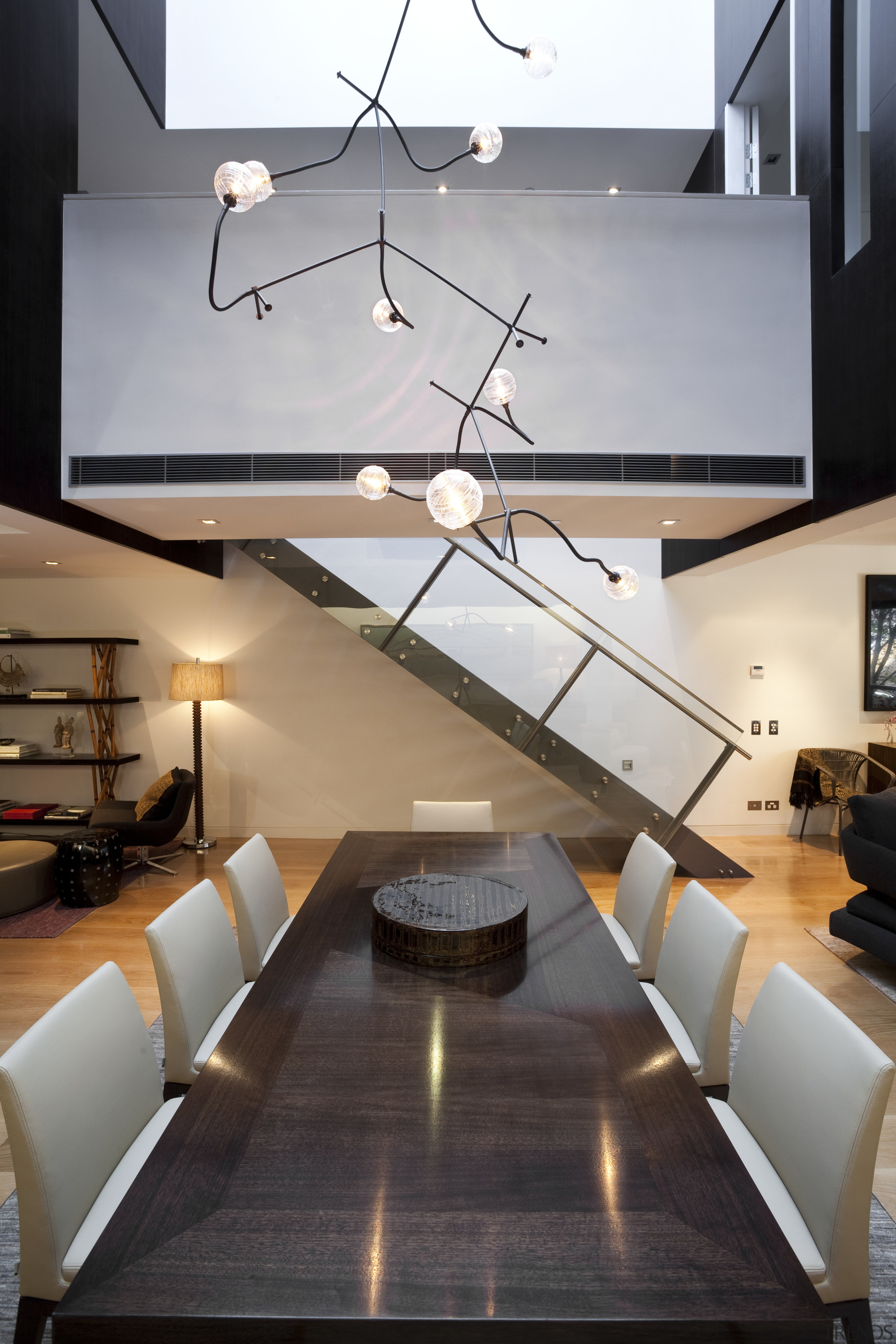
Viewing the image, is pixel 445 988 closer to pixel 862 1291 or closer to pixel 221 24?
pixel 862 1291

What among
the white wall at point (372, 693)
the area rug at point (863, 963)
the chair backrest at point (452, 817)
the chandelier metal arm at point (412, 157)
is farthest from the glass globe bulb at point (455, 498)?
the white wall at point (372, 693)

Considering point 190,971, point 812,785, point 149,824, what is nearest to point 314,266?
point 190,971

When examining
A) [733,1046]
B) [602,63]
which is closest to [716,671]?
[733,1046]

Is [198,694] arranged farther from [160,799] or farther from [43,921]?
[43,921]

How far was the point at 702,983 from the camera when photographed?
202 cm

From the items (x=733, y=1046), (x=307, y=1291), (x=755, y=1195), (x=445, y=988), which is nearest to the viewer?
(x=307, y=1291)

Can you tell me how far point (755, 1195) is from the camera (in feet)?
3.75

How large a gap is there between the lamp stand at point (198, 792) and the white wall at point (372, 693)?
1.11ft

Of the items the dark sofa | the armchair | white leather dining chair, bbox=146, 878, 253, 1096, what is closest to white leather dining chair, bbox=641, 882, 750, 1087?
white leather dining chair, bbox=146, 878, 253, 1096

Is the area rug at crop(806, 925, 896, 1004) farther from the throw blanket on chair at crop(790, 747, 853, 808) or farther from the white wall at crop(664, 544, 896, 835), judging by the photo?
the white wall at crop(664, 544, 896, 835)

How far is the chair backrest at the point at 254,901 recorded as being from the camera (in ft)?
7.89

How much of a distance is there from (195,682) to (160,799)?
987mm

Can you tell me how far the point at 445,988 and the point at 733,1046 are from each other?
179 centimetres

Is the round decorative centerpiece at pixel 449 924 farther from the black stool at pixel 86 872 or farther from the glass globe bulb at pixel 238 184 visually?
the black stool at pixel 86 872
